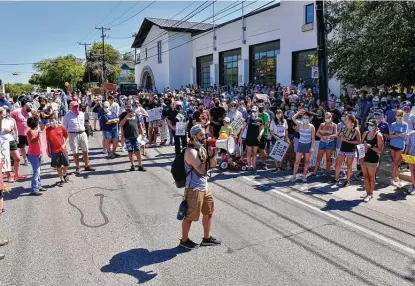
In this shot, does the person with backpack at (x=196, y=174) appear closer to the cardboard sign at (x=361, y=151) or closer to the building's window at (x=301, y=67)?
the cardboard sign at (x=361, y=151)

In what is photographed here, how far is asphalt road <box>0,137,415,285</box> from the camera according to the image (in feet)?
14.1

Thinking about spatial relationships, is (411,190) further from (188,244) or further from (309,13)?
(309,13)

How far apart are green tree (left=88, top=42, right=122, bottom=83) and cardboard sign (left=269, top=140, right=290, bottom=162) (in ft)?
211

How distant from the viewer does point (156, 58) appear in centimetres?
4403

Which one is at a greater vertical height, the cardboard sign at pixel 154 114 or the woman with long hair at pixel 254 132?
the cardboard sign at pixel 154 114

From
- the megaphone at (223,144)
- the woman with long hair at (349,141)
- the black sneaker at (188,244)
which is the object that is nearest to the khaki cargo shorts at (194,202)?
the black sneaker at (188,244)

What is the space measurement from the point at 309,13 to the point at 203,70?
1753 cm

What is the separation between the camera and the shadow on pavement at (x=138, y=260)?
436cm

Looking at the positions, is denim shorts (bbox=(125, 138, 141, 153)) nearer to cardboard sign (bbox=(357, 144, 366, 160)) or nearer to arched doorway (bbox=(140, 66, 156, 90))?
cardboard sign (bbox=(357, 144, 366, 160))

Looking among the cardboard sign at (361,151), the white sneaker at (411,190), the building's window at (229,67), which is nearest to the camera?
the cardboard sign at (361,151)

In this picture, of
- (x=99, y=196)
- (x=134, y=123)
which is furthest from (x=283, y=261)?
(x=134, y=123)

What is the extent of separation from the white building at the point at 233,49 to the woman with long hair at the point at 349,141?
14.0 m

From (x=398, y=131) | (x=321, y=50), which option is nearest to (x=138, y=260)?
(x=398, y=131)

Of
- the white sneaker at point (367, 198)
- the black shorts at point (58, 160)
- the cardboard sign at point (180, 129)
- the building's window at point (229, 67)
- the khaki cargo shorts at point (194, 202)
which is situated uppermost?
the building's window at point (229, 67)
